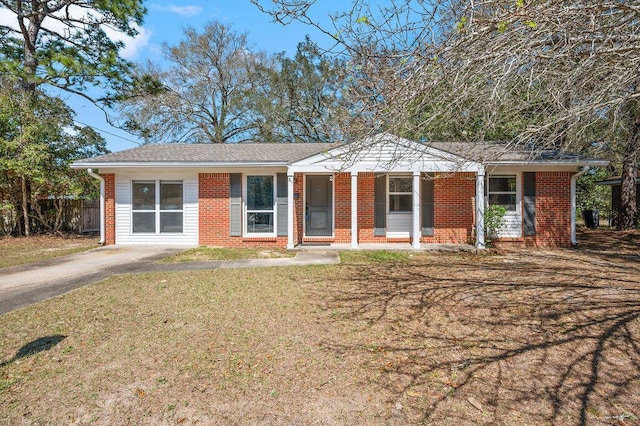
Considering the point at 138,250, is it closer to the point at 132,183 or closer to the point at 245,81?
the point at 132,183

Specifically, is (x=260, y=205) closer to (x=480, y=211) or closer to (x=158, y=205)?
(x=158, y=205)

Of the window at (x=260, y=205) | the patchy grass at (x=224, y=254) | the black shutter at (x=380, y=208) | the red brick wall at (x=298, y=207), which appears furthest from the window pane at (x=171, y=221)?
the black shutter at (x=380, y=208)

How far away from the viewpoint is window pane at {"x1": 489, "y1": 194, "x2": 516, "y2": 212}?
11.4 meters

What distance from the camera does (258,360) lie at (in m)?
3.52

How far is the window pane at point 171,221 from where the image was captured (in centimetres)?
1166

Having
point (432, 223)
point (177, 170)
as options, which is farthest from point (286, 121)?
point (432, 223)

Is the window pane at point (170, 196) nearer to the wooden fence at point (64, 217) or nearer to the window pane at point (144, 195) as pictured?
the window pane at point (144, 195)

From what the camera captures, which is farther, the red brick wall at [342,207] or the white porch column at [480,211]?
the red brick wall at [342,207]

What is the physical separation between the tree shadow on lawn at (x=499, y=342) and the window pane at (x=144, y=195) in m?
7.90

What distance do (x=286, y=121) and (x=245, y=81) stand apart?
225 inches

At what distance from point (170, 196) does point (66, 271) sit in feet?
14.5

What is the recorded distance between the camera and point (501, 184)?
11438 mm

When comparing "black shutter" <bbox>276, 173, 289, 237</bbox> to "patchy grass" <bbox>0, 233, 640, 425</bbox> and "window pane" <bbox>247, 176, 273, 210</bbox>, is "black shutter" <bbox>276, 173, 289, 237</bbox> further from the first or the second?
"patchy grass" <bbox>0, 233, 640, 425</bbox>

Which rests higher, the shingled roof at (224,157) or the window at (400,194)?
the shingled roof at (224,157)
